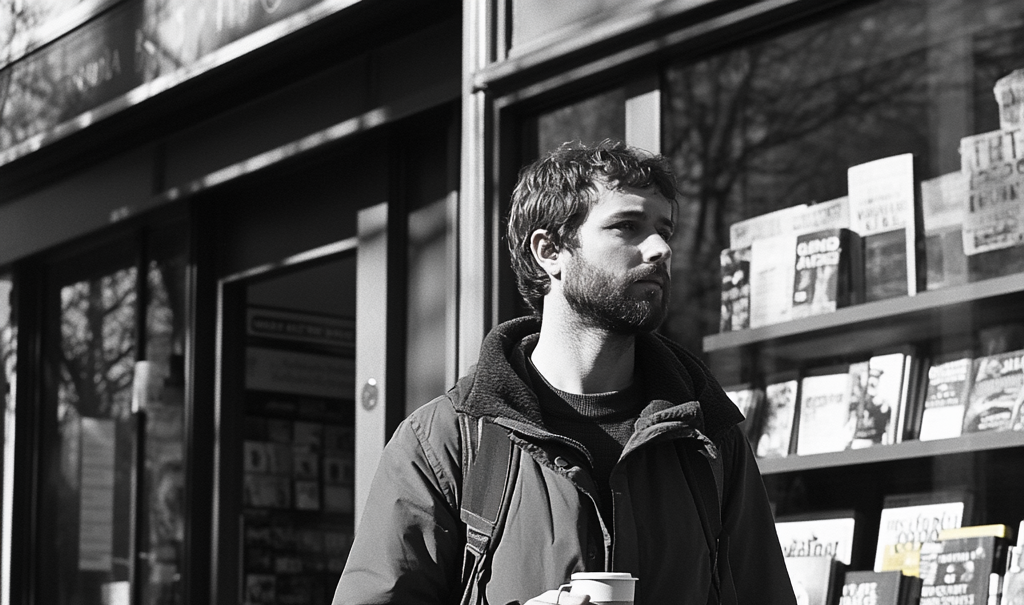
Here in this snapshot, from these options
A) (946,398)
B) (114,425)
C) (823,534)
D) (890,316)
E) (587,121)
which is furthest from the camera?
(114,425)

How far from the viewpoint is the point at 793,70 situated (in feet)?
15.0

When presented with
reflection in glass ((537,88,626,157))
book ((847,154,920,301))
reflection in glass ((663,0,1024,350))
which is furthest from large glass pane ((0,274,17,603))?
book ((847,154,920,301))

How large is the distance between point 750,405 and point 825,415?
0.81 ft

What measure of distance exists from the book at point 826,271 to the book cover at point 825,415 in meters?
0.20

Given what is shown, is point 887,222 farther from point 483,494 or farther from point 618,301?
point 483,494

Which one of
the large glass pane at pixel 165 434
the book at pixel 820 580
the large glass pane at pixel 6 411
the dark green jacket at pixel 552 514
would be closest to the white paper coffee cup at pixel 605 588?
the dark green jacket at pixel 552 514

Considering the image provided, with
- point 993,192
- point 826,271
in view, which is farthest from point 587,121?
point 993,192

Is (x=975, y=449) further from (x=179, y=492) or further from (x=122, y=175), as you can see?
(x=122, y=175)

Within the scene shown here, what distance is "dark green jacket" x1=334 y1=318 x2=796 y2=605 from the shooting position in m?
2.92

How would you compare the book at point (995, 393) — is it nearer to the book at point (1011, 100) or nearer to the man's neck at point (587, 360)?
the book at point (1011, 100)

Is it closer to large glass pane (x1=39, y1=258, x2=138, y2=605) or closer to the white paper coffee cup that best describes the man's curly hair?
the white paper coffee cup

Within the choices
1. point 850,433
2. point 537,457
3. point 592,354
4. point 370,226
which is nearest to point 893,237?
point 850,433

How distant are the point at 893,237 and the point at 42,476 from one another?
16.5ft

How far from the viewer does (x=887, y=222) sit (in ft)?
14.3
